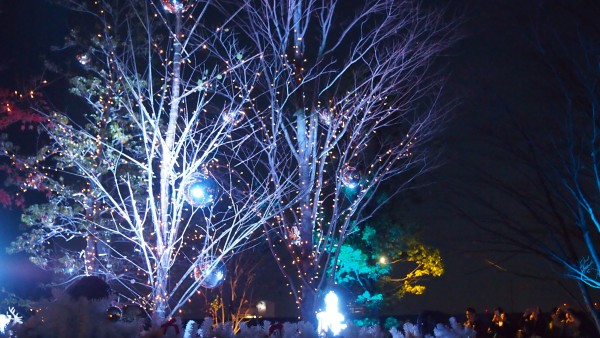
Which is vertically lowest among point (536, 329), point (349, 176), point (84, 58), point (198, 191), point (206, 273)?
point (536, 329)

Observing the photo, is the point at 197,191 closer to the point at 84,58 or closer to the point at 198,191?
the point at 198,191

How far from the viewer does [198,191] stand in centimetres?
1099

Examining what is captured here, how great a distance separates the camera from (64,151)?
14.5m

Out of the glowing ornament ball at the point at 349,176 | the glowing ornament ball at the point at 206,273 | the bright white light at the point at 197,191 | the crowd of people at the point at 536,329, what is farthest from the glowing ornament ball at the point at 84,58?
the crowd of people at the point at 536,329

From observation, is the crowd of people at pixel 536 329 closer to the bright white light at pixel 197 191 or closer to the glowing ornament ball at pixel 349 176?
the glowing ornament ball at pixel 349 176

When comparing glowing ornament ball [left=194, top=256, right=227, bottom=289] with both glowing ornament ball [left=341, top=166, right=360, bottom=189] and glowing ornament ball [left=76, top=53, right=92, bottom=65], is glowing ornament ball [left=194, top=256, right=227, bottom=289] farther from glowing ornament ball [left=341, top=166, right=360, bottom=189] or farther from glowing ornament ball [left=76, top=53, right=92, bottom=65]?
glowing ornament ball [left=76, top=53, right=92, bottom=65]

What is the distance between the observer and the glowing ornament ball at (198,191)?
1091cm

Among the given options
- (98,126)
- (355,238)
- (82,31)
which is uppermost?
(82,31)

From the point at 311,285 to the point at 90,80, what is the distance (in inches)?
265

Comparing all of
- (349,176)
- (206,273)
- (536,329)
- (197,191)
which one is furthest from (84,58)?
(536,329)

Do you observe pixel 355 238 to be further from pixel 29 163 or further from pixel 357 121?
pixel 29 163

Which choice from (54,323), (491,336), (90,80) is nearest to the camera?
(54,323)

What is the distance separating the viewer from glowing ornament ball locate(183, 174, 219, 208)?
10914 millimetres

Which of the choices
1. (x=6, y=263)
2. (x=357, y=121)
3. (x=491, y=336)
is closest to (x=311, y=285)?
(x=357, y=121)
